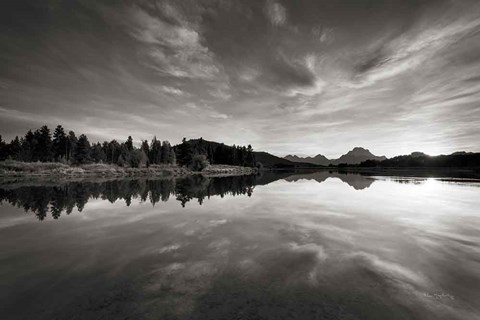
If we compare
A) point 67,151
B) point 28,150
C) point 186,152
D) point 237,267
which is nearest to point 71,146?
point 67,151

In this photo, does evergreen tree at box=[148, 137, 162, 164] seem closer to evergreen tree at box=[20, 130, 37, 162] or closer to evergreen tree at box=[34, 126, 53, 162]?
evergreen tree at box=[34, 126, 53, 162]

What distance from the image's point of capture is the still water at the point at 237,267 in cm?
543

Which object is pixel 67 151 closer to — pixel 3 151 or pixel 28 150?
pixel 28 150

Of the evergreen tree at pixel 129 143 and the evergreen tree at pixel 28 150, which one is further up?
the evergreen tree at pixel 129 143

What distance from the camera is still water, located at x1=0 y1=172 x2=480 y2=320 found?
5434mm

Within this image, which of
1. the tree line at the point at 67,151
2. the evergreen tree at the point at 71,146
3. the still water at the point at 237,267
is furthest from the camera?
the evergreen tree at the point at 71,146

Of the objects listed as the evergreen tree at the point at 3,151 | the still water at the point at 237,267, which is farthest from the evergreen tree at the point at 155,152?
the still water at the point at 237,267

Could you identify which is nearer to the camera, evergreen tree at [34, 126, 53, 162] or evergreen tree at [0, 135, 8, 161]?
evergreen tree at [34, 126, 53, 162]

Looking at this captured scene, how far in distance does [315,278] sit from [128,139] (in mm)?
150951

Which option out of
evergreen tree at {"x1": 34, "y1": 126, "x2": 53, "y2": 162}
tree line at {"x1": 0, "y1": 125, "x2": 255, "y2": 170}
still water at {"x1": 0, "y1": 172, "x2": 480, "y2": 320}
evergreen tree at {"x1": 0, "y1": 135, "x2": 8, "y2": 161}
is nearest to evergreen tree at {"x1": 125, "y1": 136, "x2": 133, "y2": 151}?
tree line at {"x1": 0, "y1": 125, "x2": 255, "y2": 170}

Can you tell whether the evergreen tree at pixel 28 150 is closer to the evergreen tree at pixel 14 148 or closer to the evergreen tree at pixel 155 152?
the evergreen tree at pixel 14 148

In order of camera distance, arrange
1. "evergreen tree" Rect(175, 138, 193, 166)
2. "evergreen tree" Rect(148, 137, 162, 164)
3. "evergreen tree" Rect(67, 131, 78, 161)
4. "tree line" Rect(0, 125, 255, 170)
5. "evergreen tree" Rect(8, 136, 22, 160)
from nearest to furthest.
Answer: "tree line" Rect(0, 125, 255, 170)
"evergreen tree" Rect(175, 138, 193, 166)
"evergreen tree" Rect(8, 136, 22, 160)
"evergreen tree" Rect(67, 131, 78, 161)
"evergreen tree" Rect(148, 137, 162, 164)

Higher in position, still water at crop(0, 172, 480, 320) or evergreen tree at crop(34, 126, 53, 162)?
evergreen tree at crop(34, 126, 53, 162)

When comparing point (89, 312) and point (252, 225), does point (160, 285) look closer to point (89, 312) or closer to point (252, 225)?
point (89, 312)
